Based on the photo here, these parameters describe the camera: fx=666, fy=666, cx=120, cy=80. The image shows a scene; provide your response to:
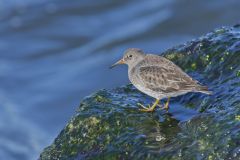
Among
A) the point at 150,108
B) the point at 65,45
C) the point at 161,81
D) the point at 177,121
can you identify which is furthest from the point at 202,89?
the point at 65,45

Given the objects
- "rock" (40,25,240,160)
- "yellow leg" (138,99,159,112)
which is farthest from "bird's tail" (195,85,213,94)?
"yellow leg" (138,99,159,112)

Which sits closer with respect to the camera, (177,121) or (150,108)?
(177,121)

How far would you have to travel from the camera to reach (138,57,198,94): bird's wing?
23.9 feet

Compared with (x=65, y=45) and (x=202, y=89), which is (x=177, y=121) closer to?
(x=202, y=89)

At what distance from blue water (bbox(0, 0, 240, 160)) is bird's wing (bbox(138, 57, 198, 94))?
6.27 meters

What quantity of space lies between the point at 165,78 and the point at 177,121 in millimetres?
540

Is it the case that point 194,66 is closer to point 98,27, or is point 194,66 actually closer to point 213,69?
point 213,69

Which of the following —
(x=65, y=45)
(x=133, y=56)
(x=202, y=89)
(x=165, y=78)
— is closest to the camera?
(x=202, y=89)

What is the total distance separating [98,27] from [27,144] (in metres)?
5.62

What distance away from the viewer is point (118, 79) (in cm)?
1585

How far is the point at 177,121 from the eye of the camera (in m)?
7.20

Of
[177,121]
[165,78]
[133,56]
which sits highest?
[133,56]

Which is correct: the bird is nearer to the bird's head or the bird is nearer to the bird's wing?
the bird's wing

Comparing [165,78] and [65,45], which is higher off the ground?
[65,45]
